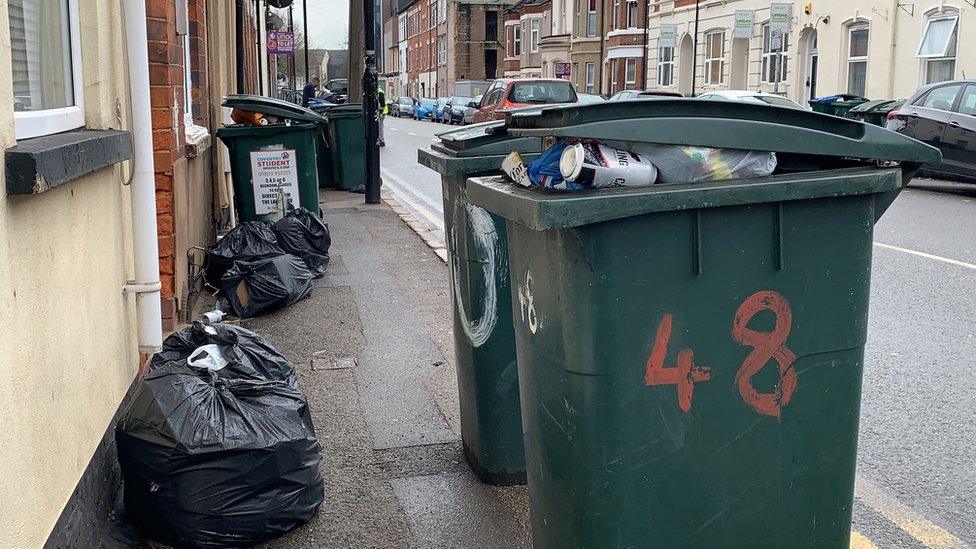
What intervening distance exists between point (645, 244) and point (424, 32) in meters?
93.7

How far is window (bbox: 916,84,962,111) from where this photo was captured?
15.0 m

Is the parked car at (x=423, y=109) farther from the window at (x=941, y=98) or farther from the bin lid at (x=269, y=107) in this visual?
the bin lid at (x=269, y=107)

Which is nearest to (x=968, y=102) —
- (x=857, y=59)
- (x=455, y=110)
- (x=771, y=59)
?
(x=857, y=59)

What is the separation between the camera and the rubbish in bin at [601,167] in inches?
102

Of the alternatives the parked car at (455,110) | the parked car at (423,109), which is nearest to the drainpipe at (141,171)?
the parked car at (455,110)

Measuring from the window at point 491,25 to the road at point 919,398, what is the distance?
7028cm

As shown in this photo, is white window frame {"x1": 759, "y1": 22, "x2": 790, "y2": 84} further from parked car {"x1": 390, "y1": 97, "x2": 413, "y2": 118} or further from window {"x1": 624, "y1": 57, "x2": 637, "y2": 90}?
parked car {"x1": 390, "y1": 97, "x2": 413, "y2": 118}

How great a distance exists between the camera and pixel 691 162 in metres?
2.73

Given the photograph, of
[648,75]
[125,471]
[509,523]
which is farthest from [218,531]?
[648,75]

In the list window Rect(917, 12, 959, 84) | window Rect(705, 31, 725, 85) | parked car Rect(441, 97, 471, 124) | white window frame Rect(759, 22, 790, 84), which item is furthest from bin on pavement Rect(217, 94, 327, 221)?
parked car Rect(441, 97, 471, 124)

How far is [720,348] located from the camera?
2730 millimetres

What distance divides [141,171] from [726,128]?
251 cm

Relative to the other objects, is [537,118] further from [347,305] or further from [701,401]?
[347,305]

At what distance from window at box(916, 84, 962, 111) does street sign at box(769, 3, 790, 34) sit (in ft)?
48.2
